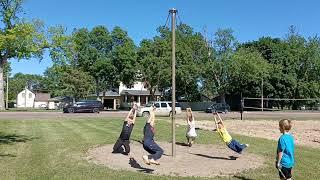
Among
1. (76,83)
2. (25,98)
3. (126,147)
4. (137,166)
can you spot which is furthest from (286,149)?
(25,98)

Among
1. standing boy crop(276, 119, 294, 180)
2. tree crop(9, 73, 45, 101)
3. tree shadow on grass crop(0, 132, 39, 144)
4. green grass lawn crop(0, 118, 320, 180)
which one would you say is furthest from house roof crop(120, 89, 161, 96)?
standing boy crop(276, 119, 294, 180)

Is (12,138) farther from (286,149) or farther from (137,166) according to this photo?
(286,149)

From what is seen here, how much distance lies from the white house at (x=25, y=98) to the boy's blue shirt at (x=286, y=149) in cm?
13825

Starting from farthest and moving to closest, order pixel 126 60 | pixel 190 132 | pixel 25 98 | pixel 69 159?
1. pixel 25 98
2. pixel 126 60
3. pixel 190 132
4. pixel 69 159

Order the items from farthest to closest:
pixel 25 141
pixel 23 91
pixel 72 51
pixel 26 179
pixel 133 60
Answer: pixel 23 91 → pixel 133 60 → pixel 72 51 → pixel 25 141 → pixel 26 179

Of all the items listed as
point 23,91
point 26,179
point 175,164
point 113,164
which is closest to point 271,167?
point 175,164

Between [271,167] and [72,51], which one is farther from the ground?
[72,51]

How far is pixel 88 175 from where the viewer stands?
11367mm

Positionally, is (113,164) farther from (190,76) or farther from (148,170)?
(190,76)

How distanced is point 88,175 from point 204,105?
71.0 meters

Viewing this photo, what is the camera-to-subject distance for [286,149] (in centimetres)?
926

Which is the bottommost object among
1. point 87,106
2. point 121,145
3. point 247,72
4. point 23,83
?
point 121,145

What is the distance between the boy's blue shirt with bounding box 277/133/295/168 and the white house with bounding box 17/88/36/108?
13825cm

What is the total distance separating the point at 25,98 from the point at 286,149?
5498 inches
